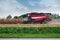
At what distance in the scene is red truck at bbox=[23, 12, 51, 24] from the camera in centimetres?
1442

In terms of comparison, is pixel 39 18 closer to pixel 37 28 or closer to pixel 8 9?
pixel 37 28

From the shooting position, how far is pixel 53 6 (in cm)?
1433

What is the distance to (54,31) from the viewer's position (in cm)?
1392

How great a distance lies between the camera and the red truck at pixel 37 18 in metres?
14.4

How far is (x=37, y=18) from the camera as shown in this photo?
1448 cm

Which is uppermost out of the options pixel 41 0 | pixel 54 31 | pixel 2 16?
pixel 41 0

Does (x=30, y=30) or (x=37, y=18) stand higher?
(x=37, y=18)

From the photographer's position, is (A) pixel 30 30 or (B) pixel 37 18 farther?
(B) pixel 37 18

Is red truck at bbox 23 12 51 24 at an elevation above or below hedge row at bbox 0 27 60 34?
above

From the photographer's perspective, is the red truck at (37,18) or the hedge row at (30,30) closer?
the hedge row at (30,30)

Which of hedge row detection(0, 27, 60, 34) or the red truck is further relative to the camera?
the red truck

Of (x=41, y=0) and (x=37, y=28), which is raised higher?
(x=41, y=0)

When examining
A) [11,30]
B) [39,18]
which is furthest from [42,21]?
[11,30]

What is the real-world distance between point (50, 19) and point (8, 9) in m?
2.77
